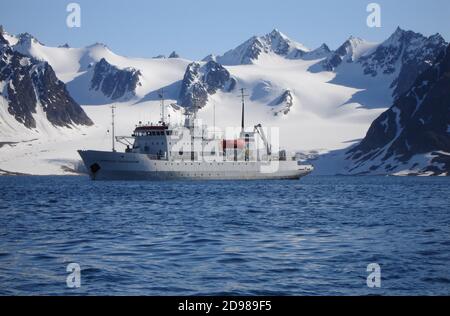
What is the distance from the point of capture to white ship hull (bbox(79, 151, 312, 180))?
11788 cm

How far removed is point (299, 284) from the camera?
861 inches

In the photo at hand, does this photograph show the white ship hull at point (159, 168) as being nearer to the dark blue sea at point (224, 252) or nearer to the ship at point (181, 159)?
the ship at point (181, 159)

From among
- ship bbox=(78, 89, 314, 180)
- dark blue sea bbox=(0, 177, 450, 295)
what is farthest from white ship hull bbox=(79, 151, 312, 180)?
dark blue sea bbox=(0, 177, 450, 295)

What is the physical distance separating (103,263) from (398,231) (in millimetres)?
17136

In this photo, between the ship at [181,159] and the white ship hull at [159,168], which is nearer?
the white ship hull at [159,168]

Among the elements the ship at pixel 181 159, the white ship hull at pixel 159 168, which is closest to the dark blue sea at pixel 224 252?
the white ship hull at pixel 159 168

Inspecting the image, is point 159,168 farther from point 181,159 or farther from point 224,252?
point 224,252

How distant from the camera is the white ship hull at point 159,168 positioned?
11788cm

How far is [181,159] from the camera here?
407ft

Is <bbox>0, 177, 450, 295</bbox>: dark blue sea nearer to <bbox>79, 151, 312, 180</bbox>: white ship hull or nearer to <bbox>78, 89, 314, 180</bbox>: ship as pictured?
<bbox>79, 151, 312, 180</bbox>: white ship hull

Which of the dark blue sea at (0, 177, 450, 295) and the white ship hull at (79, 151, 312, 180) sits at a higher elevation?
the white ship hull at (79, 151, 312, 180)
